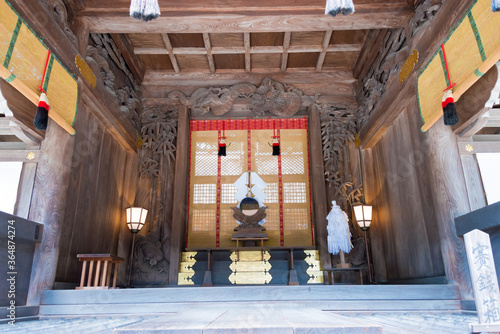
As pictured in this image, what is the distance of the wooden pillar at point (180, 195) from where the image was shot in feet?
16.5

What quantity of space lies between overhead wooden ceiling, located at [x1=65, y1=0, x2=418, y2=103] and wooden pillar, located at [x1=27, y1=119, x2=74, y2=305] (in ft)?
5.18

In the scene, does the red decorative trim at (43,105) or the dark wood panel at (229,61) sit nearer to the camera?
the red decorative trim at (43,105)

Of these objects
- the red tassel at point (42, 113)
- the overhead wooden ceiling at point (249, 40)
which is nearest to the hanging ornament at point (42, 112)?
the red tassel at point (42, 113)

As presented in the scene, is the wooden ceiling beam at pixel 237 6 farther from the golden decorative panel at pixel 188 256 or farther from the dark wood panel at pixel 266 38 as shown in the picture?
the golden decorative panel at pixel 188 256

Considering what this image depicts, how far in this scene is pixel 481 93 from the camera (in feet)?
9.30

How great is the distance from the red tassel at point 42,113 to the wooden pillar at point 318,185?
3.72 metres

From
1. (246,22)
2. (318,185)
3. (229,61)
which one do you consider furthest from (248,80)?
(318,185)

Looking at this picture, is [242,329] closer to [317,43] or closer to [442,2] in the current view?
[442,2]

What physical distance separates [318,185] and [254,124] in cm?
155

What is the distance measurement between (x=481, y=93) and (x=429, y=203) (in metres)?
1.20

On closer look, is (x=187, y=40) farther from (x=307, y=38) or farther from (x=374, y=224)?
(x=374, y=224)

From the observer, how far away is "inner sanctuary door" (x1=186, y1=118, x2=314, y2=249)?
5.49 meters

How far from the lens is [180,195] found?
534 cm

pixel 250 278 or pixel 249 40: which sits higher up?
pixel 249 40
